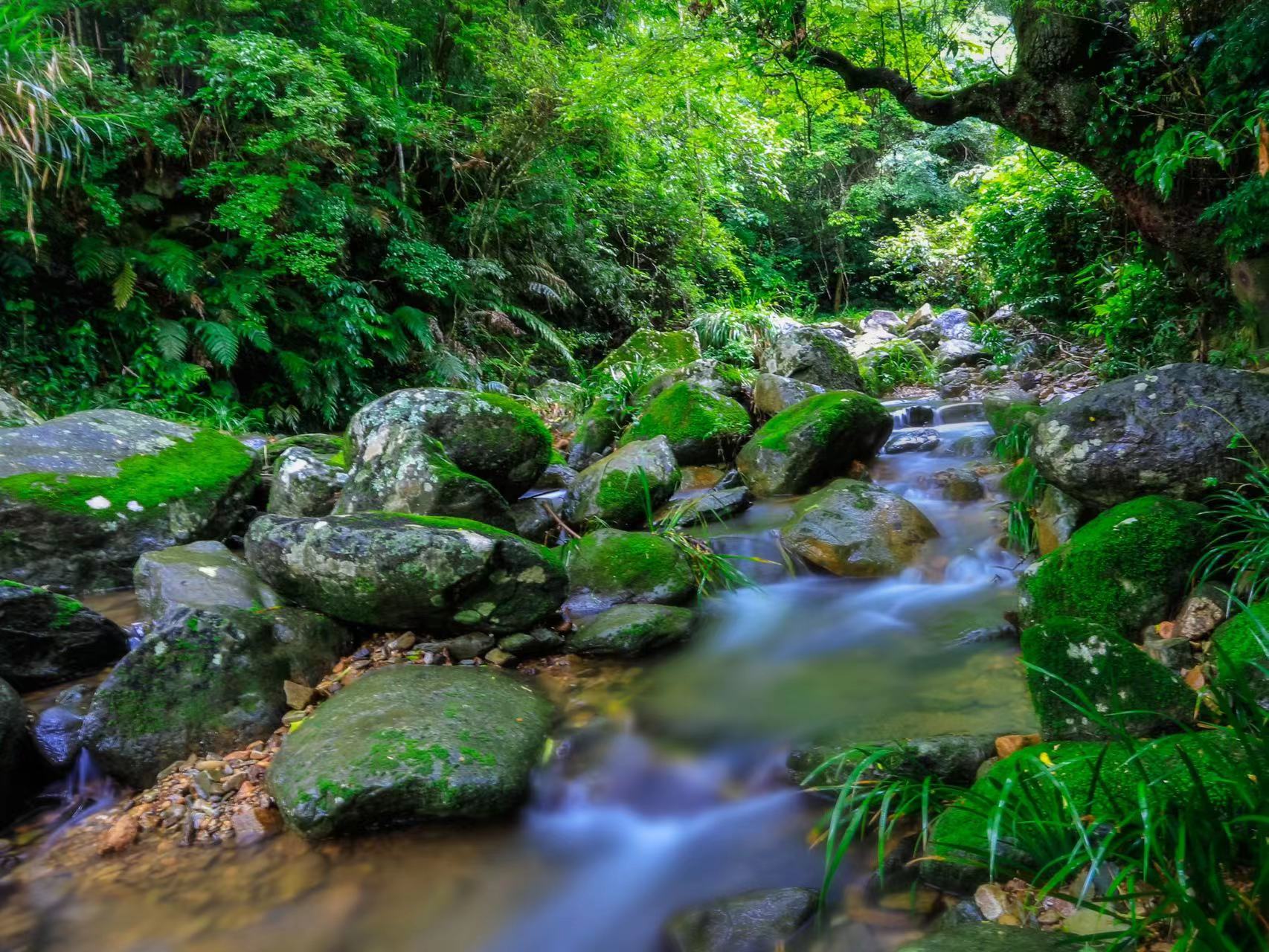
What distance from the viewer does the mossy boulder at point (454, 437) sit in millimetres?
4961

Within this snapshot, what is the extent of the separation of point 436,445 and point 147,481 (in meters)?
2.04

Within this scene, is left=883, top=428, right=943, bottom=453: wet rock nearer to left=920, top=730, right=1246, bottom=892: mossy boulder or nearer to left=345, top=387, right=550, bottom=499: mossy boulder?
left=345, top=387, right=550, bottom=499: mossy boulder

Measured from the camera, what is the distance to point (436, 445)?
198 inches

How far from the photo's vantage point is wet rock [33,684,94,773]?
9.78 feet

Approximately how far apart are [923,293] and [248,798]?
57.2 ft

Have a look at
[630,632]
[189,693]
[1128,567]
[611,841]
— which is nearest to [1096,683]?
[1128,567]

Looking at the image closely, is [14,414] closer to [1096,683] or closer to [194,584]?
[194,584]

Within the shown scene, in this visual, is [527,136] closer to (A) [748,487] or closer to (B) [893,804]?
(A) [748,487]

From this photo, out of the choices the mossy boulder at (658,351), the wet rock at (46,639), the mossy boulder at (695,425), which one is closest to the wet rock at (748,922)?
the wet rock at (46,639)

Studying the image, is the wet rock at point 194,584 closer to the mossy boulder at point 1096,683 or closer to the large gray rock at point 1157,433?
the mossy boulder at point 1096,683

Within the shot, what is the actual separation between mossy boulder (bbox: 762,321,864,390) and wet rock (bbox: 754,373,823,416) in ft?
1.98

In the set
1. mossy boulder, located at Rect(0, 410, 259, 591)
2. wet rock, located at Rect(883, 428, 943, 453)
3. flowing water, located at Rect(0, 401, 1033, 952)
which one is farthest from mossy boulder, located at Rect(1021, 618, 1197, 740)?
mossy boulder, located at Rect(0, 410, 259, 591)

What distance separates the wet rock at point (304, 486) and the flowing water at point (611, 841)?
262 centimetres

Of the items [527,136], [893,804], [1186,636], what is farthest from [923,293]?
[893,804]
